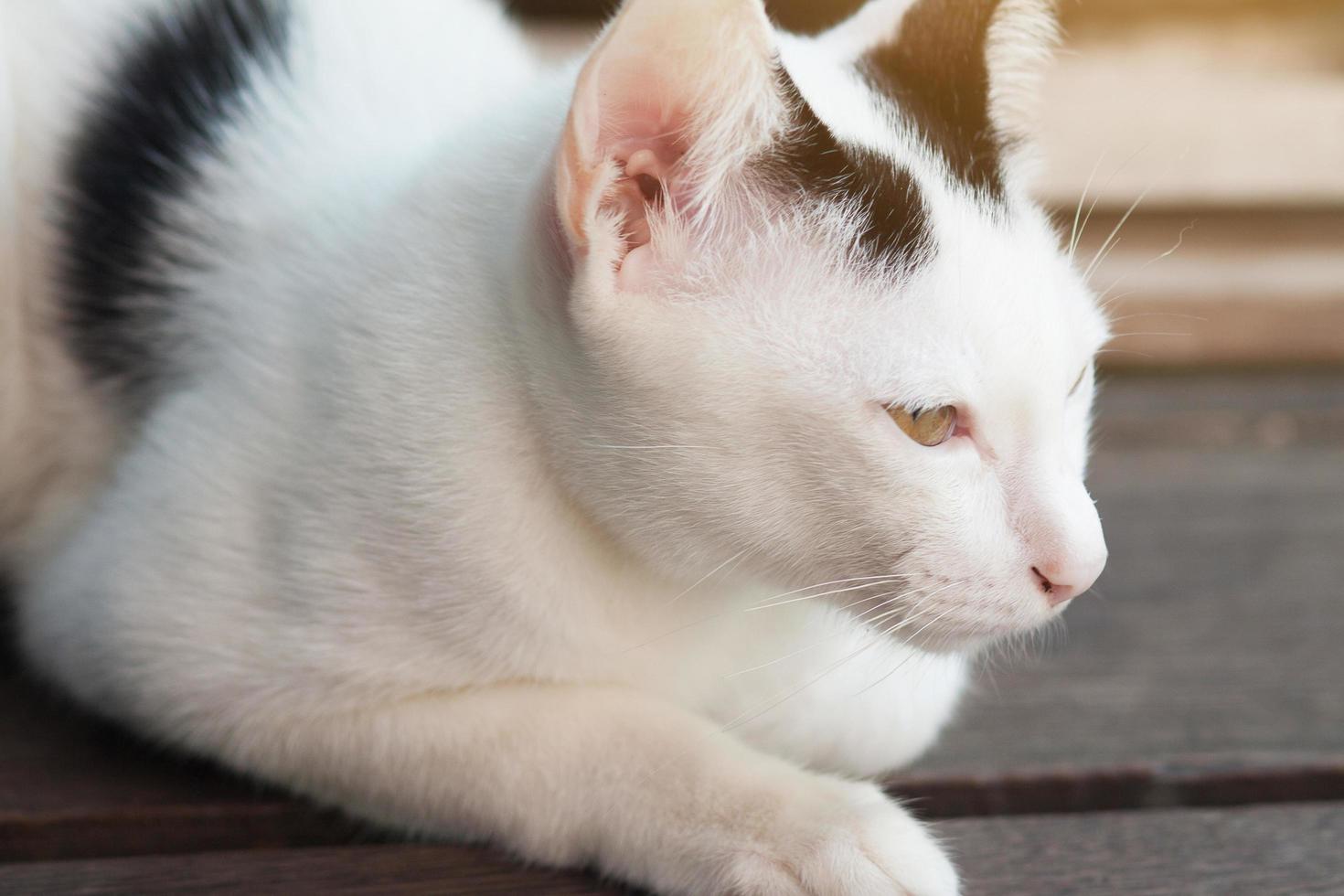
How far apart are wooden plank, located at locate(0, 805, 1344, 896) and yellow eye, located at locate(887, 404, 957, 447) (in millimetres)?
328

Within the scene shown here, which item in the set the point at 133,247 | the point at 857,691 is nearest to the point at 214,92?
the point at 133,247

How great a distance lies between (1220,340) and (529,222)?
1.84 m

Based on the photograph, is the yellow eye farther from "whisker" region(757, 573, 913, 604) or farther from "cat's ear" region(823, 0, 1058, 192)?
"cat's ear" region(823, 0, 1058, 192)

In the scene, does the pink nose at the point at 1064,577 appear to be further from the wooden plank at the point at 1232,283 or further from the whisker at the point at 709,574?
the wooden plank at the point at 1232,283

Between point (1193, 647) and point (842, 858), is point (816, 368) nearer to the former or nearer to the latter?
point (842, 858)

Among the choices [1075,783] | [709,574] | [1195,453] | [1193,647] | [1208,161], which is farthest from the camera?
[1208,161]

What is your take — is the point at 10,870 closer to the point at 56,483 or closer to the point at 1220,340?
the point at 56,483

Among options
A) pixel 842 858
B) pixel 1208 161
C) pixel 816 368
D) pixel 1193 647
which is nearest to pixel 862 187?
pixel 816 368

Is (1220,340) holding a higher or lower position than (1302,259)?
lower

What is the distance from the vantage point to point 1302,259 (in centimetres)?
229

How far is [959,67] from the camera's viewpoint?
0.92 meters

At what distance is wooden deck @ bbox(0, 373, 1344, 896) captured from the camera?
88cm

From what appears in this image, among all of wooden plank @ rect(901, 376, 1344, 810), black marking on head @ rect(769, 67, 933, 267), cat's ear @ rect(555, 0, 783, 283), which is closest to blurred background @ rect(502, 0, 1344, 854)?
wooden plank @ rect(901, 376, 1344, 810)

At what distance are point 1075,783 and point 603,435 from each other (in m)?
0.52
